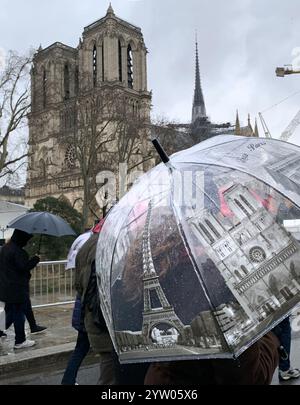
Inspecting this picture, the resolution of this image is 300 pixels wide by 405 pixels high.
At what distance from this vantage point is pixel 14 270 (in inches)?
241

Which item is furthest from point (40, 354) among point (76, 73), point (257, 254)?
point (76, 73)

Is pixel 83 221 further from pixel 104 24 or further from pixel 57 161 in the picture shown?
pixel 104 24

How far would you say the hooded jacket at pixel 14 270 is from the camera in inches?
240

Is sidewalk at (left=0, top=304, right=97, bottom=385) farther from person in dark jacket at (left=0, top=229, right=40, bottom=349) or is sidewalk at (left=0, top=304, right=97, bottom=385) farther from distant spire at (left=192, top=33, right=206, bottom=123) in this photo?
distant spire at (left=192, top=33, right=206, bottom=123)

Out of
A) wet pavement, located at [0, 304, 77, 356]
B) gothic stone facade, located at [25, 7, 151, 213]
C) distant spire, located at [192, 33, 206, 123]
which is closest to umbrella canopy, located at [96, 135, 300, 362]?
wet pavement, located at [0, 304, 77, 356]

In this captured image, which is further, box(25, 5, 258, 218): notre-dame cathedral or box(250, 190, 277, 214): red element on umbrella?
box(25, 5, 258, 218): notre-dame cathedral

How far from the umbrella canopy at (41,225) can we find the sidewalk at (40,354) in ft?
5.21

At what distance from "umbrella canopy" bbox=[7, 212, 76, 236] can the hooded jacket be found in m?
0.20

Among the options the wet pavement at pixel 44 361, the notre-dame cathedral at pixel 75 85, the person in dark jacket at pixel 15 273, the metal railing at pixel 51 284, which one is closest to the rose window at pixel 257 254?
the wet pavement at pixel 44 361

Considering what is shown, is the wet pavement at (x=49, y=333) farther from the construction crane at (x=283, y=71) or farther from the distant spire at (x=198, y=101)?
the distant spire at (x=198, y=101)

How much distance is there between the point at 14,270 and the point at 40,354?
115 centimetres

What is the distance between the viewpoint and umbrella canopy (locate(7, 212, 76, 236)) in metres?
5.91

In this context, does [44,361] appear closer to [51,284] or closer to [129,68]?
[51,284]

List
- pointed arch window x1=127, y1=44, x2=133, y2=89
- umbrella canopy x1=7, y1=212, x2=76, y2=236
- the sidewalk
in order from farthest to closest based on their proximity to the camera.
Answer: pointed arch window x1=127, y1=44, x2=133, y2=89 < umbrella canopy x1=7, y1=212, x2=76, y2=236 < the sidewalk
